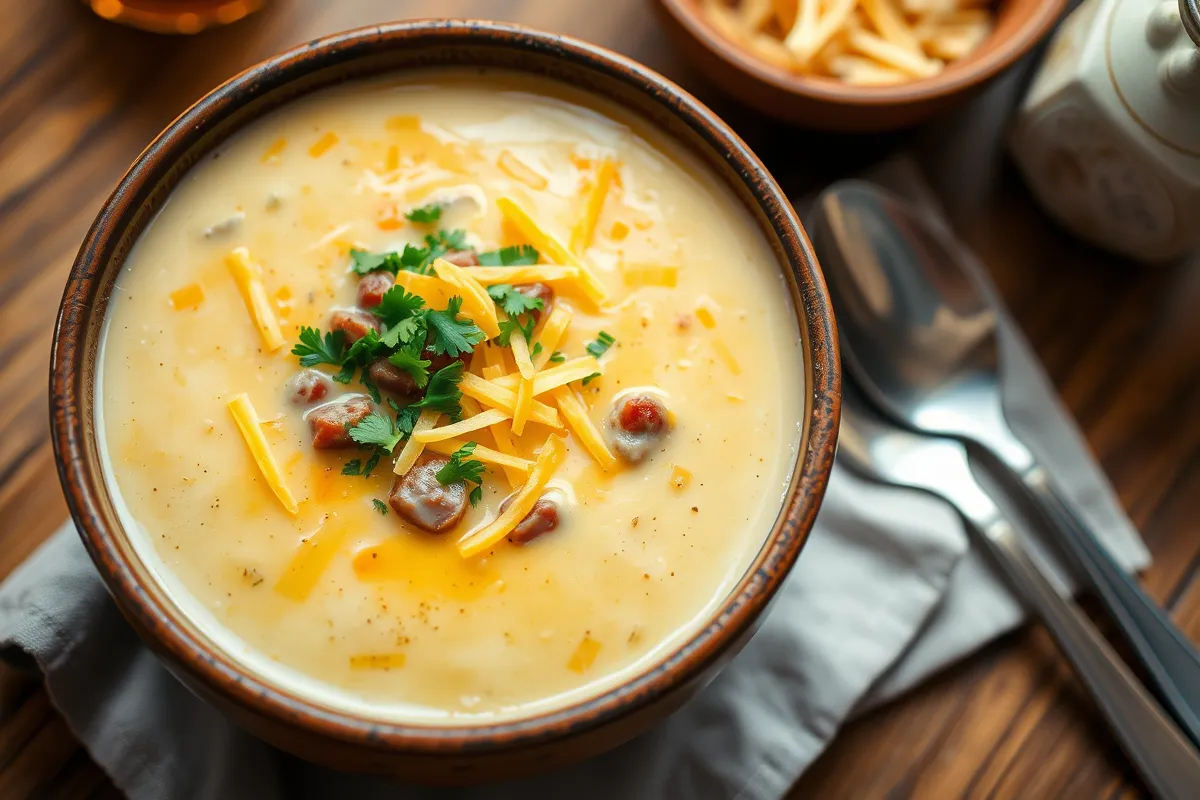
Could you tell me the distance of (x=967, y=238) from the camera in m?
2.07

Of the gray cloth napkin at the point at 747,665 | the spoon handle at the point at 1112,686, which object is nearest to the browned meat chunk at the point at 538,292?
the gray cloth napkin at the point at 747,665

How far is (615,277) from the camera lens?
1.53 meters

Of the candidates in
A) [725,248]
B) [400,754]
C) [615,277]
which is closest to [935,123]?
[725,248]

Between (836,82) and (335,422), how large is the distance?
1041 mm

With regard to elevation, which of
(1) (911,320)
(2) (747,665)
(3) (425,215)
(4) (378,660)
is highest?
(3) (425,215)

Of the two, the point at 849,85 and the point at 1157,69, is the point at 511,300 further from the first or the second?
the point at 1157,69

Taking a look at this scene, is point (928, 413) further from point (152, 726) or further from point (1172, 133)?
point (152, 726)

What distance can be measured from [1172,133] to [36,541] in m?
1.85

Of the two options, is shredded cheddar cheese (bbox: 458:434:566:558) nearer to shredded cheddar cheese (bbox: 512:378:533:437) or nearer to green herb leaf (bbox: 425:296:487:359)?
shredded cheddar cheese (bbox: 512:378:533:437)

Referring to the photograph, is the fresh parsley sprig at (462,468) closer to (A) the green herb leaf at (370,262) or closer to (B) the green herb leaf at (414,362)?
(B) the green herb leaf at (414,362)

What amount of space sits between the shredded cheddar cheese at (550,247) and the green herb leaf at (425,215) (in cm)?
9

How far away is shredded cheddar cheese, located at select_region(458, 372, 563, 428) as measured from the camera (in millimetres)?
1401

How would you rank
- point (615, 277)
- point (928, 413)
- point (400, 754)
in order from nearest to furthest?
point (400, 754), point (615, 277), point (928, 413)

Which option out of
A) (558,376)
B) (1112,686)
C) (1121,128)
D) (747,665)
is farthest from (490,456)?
(1121,128)
